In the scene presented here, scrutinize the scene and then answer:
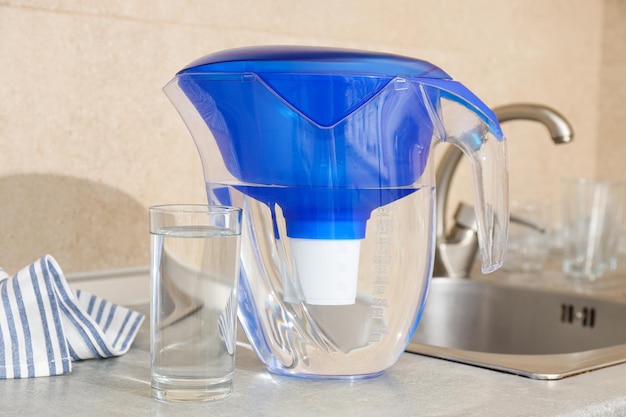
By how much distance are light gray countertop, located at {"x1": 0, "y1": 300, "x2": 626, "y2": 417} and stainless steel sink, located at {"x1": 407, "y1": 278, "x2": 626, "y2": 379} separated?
40 cm

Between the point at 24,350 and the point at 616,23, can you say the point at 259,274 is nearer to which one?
the point at 24,350

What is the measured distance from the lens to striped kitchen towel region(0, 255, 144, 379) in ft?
2.45

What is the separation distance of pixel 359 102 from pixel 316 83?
36 mm

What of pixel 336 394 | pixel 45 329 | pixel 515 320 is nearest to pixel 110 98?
pixel 45 329

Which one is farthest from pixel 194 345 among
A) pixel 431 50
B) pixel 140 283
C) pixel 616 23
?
pixel 616 23

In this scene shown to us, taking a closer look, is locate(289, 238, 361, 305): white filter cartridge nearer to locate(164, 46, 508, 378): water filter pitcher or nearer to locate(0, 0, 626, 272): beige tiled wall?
locate(164, 46, 508, 378): water filter pitcher

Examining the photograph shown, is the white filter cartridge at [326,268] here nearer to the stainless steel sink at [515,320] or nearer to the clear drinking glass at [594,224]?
the stainless steel sink at [515,320]

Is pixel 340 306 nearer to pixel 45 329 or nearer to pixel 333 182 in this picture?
pixel 333 182

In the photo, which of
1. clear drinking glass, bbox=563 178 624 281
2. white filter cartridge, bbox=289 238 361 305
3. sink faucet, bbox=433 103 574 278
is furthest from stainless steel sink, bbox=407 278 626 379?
white filter cartridge, bbox=289 238 361 305

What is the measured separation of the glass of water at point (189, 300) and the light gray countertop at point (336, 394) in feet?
0.06

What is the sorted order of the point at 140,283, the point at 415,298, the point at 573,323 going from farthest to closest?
the point at 573,323, the point at 140,283, the point at 415,298

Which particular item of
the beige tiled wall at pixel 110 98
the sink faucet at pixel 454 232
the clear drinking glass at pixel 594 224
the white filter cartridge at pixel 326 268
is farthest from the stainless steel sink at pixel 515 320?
the white filter cartridge at pixel 326 268

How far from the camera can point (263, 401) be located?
2.29 ft

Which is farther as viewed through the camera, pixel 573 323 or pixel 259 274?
pixel 573 323
